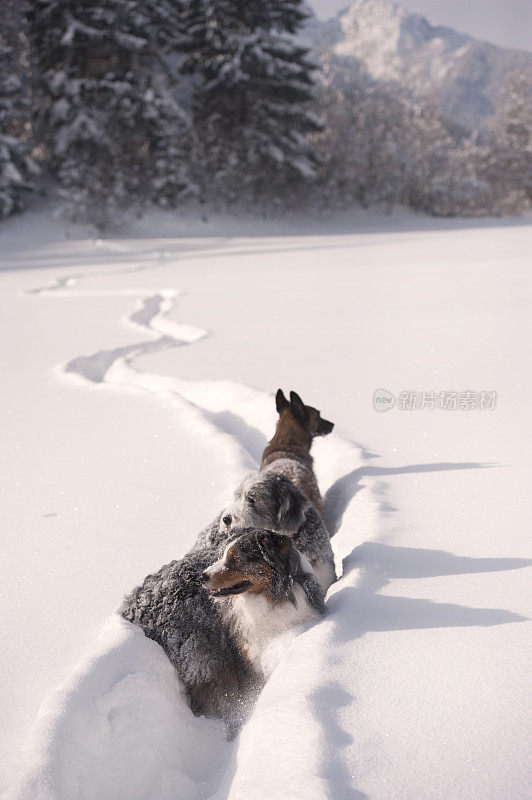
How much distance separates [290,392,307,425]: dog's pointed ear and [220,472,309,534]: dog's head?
1.41m

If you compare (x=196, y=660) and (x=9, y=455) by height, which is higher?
(x=196, y=660)

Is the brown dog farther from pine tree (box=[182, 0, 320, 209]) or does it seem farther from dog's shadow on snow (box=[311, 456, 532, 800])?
pine tree (box=[182, 0, 320, 209])

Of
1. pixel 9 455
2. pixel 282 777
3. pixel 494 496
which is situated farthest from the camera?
pixel 9 455

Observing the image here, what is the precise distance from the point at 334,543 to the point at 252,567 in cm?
131

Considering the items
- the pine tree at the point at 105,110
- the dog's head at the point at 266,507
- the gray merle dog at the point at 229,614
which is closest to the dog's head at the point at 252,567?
the gray merle dog at the point at 229,614

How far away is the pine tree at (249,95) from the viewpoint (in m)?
29.1

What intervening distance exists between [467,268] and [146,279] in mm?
6916

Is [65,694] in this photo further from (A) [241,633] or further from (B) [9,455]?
(B) [9,455]

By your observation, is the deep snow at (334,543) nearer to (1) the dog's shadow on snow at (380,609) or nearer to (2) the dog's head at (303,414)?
(1) the dog's shadow on snow at (380,609)

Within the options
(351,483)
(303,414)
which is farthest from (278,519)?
(303,414)

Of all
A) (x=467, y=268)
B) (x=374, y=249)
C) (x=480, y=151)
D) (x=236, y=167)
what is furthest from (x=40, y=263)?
(x=480, y=151)

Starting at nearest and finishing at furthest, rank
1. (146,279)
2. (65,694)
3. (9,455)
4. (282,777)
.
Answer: (282,777) → (65,694) → (9,455) → (146,279)

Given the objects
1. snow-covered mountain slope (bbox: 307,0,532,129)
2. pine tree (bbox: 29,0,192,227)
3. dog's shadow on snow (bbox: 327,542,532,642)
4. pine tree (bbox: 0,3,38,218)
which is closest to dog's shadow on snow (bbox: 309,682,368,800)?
dog's shadow on snow (bbox: 327,542,532,642)

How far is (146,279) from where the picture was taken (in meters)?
14.0
